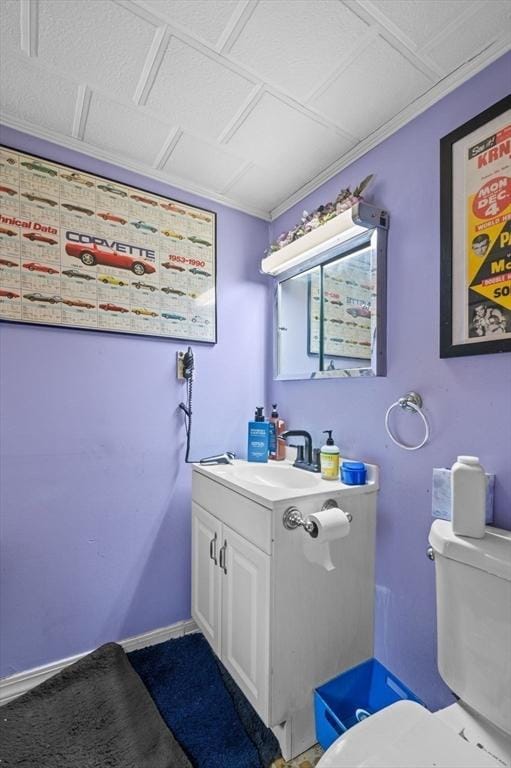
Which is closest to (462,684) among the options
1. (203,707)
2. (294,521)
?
(294,521)

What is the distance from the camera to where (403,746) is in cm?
71

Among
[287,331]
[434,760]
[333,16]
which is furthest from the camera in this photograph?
[287,331]

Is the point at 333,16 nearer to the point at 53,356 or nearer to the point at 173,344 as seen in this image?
the point at 173,344

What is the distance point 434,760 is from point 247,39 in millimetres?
1814

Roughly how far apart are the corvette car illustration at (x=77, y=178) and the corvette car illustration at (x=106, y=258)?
26 centimetres

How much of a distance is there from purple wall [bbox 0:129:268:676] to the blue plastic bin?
78 centimetres

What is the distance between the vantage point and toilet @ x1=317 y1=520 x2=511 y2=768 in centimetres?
70

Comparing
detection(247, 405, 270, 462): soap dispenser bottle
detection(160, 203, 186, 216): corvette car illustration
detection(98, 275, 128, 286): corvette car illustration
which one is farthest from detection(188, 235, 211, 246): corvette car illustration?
detection(247, 405, 270, 462): soap dispenser bottle

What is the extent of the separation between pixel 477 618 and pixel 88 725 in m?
1.30

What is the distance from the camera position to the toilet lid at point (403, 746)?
26.8 inches

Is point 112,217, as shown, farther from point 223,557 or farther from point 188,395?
point 223,557

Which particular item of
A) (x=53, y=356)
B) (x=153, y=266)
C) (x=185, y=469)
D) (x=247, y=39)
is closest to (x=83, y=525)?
(x=185, y=469)

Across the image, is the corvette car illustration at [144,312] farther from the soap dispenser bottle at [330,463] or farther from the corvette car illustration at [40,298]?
the soap dispenser bottle at [330,463]

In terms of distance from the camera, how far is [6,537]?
1.30m
